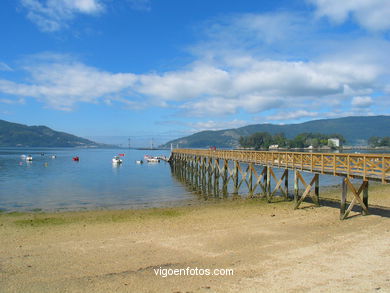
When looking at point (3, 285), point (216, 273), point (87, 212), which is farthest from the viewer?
point (87, 212)

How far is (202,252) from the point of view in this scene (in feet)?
35.4

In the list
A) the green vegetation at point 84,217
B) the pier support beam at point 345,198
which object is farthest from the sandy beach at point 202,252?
the pier support beam at point 345,198

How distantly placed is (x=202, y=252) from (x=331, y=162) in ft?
32.4

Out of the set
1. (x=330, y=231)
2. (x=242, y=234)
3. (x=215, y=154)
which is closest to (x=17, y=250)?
(x=242, y=234)

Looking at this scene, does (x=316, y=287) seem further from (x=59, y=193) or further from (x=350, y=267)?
(x=59, y=193)

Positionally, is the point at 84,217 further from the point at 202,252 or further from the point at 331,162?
the point at 331,162

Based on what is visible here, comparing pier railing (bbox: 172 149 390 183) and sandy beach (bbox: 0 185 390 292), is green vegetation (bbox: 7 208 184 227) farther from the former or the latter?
pier railing (bbox: 172 149 390 183)

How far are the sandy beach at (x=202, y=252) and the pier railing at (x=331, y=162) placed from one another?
2187mm

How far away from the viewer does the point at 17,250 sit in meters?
11.5

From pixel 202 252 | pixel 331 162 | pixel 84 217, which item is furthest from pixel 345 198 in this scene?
pixel 84 217

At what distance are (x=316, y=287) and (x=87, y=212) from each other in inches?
649

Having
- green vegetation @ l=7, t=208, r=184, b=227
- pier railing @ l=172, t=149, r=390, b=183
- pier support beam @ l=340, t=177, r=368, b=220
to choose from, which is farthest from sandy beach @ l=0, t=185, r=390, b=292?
pier railing @ l=172, t=149, r=390, b=183

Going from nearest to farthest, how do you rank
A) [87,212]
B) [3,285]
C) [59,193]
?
1. [3,285]
2. [87,212]
3. [59,193]

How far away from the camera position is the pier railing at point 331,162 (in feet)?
46.3
